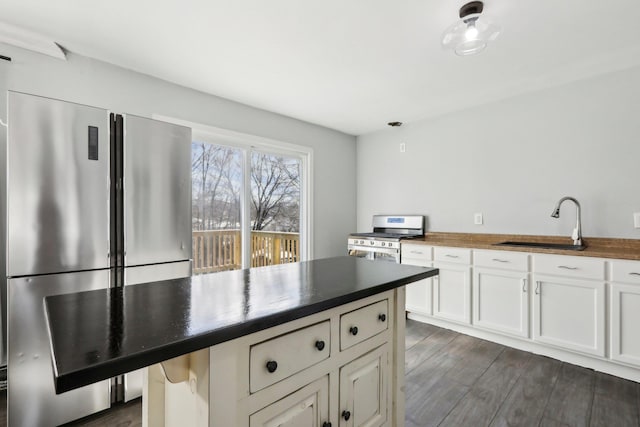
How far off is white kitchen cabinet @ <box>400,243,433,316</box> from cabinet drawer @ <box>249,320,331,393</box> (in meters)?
2.42

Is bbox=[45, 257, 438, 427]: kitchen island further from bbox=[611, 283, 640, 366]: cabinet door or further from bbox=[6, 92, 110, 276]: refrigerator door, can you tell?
bbox=[611, 283, 640, 366]: cabinet door

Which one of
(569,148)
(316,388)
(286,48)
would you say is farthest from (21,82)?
(569,148)

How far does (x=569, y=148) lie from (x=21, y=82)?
14.0 feet

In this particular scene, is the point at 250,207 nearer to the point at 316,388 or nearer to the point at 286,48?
the point at 286,48

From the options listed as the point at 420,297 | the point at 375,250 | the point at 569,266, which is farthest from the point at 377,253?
the point at 569,266

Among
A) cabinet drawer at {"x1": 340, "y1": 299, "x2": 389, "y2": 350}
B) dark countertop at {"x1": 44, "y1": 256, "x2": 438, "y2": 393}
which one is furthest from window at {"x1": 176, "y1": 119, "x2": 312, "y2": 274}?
cabinet drawer at {"x1": 340, "y1": 299, "x2": 389, "y2": 350}

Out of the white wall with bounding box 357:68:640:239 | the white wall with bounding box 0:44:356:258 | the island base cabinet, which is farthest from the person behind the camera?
the white wall with bounding box 357:68:640:239

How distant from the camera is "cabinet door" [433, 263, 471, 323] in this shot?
2.97 metres

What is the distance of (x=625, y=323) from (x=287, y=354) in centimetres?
256

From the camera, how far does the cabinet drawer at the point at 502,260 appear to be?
264cm

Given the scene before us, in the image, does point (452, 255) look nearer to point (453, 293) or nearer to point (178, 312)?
point (453, 293)

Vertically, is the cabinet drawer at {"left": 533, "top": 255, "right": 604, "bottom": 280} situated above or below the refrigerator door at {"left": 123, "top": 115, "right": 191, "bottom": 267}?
below

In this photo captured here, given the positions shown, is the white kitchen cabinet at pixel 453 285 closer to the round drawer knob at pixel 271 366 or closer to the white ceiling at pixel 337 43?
the white ceiling at pixel 337 43

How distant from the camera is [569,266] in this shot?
240 centimetres
